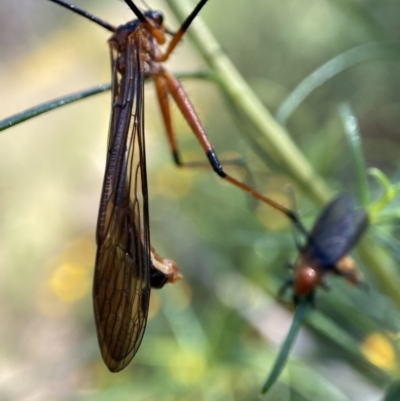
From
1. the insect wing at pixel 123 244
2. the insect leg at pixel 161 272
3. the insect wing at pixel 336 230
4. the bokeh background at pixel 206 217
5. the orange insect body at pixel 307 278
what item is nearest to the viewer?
the insect wing at pixel 123 244

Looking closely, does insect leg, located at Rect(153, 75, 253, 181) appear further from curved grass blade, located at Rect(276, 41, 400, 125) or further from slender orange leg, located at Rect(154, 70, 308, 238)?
curved grass blade, located at Rect(276, 41, 400, 125)

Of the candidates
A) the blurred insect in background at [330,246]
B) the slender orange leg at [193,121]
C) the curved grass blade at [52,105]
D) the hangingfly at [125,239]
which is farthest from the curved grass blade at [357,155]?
the hangingfly at [125,239]

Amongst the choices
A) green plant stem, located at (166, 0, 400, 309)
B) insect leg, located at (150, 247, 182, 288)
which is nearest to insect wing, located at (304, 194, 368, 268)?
green plant stem, located at (166, 0, 400, 309)

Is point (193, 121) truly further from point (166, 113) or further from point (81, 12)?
point (81, 12)

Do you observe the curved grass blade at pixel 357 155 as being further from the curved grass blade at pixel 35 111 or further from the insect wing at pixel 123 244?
the curved grass blade at pixel 35 111

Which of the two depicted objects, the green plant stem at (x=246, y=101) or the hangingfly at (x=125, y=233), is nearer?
the hangingfly at (x=125, y=233)

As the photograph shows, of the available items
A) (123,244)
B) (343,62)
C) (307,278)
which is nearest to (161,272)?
(123,244)
